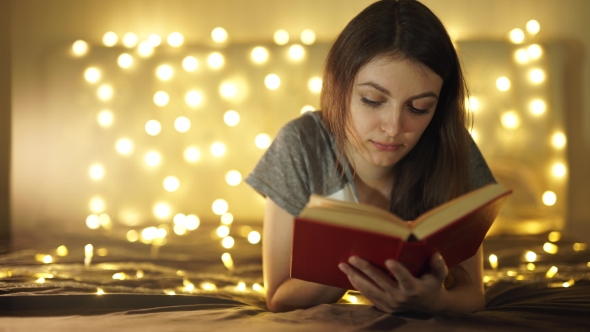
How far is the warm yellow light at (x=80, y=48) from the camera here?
91.8 inches

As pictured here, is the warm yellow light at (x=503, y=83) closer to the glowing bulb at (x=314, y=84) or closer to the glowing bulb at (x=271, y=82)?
the glowing bulb at (x=314, y=84)

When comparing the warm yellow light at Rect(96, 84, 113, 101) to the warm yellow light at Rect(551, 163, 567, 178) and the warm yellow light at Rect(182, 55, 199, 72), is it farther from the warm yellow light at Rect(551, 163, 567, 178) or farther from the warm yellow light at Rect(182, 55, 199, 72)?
the warm yellow light at Rect(551, 163, 567, 178)

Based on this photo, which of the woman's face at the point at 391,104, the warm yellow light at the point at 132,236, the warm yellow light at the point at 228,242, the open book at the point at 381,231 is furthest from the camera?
the warm yellow light at the point at 132,236

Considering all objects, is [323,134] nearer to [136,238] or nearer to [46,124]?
[136,238]

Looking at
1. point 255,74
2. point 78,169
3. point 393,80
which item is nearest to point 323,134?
point 393,80

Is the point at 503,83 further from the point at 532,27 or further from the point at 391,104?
the point at 391,104

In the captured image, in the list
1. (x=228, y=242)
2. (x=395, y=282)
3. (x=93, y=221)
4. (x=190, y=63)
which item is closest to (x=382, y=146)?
(x=395, y=282)

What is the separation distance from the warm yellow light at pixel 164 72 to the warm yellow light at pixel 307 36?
555mm

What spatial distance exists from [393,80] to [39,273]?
2.86 feet

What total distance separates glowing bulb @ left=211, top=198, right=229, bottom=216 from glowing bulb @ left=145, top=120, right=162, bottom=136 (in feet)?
1.21

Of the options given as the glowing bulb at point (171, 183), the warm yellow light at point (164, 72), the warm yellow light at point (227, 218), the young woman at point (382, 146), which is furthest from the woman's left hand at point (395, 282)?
the warm yellow light at point (164, 72)

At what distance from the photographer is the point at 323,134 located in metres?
1.24

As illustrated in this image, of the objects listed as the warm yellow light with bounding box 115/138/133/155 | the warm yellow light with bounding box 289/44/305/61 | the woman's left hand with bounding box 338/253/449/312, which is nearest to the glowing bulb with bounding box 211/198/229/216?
the warm yellow light with bounding box 115/138/133/155

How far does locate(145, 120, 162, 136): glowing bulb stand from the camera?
7.61 ft
